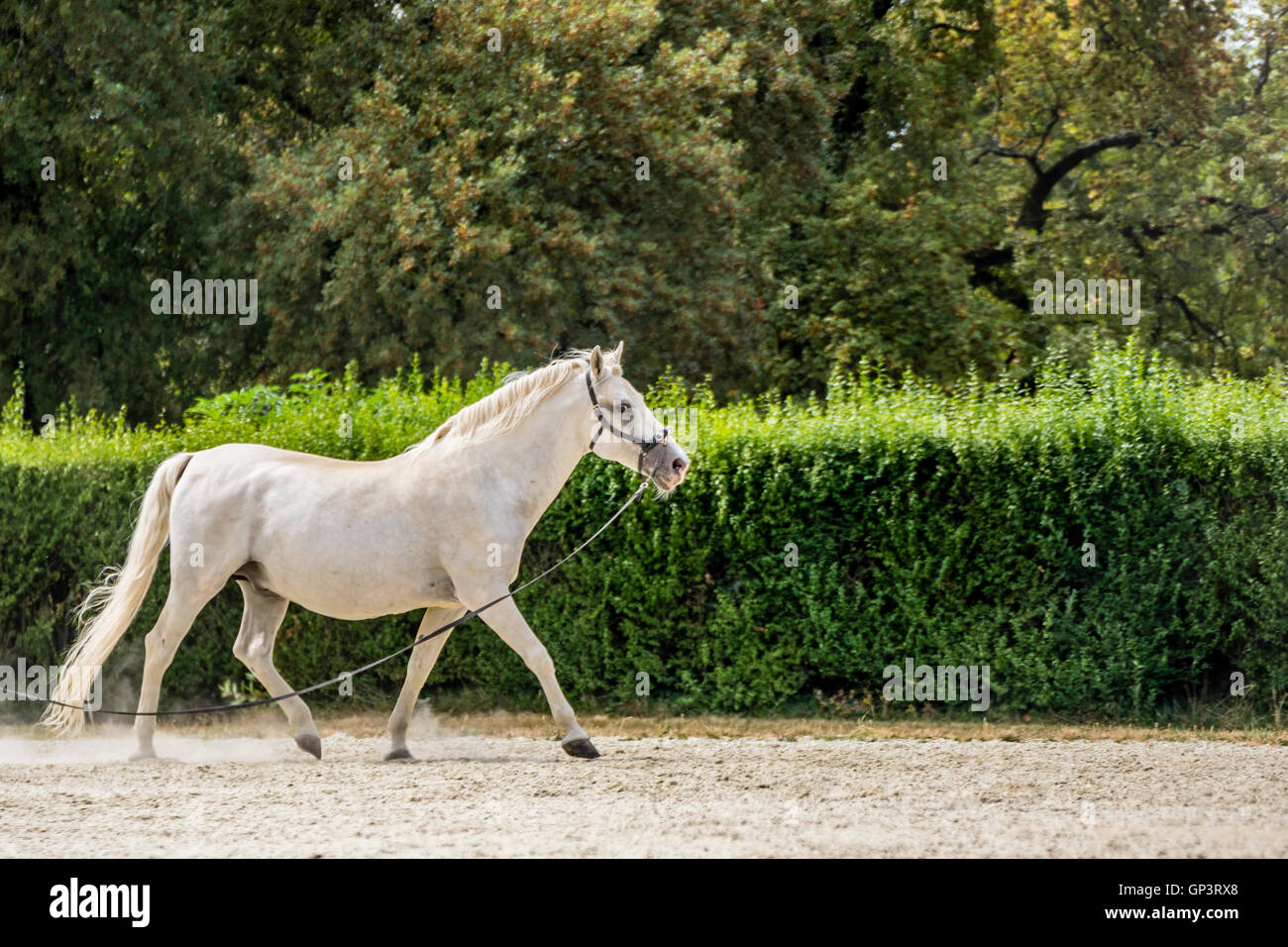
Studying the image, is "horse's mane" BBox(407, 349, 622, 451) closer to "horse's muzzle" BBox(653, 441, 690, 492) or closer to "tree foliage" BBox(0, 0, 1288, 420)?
"horse's muzzle" BBox(653, 441, 690, 492)

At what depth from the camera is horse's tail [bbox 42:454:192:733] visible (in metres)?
9.15

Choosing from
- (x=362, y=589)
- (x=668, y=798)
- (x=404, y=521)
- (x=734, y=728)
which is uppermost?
(x=404, y=521)

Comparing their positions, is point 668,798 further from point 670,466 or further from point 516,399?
point 516,399

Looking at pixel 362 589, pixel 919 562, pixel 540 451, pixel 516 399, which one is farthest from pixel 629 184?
pixel 362 589

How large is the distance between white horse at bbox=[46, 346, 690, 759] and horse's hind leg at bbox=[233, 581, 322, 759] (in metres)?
0.01

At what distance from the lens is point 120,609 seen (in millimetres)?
9375

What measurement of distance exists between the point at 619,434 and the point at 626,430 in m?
0.05

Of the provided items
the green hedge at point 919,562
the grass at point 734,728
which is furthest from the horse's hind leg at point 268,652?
the green hedge at point 919,562

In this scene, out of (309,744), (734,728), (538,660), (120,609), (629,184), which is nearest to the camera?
(538,660)

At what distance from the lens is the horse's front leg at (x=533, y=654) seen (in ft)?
27.8

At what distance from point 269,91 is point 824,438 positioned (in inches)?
599

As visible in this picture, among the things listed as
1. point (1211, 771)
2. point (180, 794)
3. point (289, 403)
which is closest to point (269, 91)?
point (289, 403)

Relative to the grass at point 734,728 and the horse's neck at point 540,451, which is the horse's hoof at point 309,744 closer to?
the grass at point 734,728

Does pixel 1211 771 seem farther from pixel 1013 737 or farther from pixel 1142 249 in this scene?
pixel 1142 249
